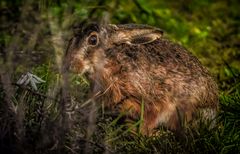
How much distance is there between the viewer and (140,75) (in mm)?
4938

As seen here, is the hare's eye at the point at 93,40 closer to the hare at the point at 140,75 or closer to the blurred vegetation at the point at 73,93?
the hare at the point at 140,75

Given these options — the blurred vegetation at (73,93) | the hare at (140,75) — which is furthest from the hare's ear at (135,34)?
the blurred vegetation at (73,93)

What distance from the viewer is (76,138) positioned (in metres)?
4.10

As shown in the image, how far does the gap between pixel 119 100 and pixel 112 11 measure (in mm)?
2745

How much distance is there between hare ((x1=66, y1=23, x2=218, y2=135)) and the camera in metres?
4.86

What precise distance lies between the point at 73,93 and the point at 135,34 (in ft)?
2.45

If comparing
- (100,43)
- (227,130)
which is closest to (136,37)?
(100,43)

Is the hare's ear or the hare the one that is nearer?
the hare

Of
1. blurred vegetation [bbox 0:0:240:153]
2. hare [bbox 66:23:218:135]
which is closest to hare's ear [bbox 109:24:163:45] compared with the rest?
hare [bbox 66:23:218:135]

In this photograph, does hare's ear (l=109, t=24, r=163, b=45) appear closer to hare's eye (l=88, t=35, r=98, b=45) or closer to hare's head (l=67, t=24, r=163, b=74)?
hare's head (l=67, t=24, r=163, b=74)

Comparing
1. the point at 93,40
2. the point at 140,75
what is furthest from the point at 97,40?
the point at 140,75

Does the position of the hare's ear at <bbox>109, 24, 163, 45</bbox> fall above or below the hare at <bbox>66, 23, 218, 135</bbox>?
above

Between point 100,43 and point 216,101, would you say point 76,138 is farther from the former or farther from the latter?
point 216,101

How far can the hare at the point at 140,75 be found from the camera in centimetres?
486
